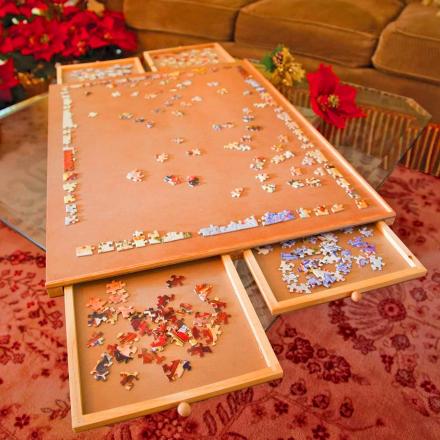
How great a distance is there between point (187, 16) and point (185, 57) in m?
0.70

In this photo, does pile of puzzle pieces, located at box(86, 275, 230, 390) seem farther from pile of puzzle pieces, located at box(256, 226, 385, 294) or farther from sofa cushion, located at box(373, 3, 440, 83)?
sofa cushion, located at box(373, 3, 440, 83)

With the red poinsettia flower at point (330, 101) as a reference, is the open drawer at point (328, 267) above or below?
below

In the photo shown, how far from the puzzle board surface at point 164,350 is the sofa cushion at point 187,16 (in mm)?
1839

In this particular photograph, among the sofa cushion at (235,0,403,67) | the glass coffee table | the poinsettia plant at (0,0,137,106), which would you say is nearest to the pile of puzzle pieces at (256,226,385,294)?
the glass coffee table

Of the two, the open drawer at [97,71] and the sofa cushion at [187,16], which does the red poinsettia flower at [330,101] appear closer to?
the open drawer at [97,71]

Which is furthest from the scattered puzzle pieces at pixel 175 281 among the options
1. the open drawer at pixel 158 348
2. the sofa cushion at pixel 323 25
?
the sofa cushion at pixel 323 25

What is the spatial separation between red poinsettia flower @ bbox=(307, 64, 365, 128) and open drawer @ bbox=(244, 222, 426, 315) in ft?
1.57

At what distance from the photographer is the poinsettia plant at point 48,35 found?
82.7 inches

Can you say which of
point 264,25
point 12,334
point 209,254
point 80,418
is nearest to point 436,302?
point 209,254

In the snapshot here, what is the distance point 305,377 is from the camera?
4.13 feet

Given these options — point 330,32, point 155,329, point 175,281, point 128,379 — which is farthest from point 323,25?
point 128,379

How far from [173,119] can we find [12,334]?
0.86 m

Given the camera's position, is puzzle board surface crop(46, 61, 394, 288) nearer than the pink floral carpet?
Yes

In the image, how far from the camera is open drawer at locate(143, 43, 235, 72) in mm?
1769
